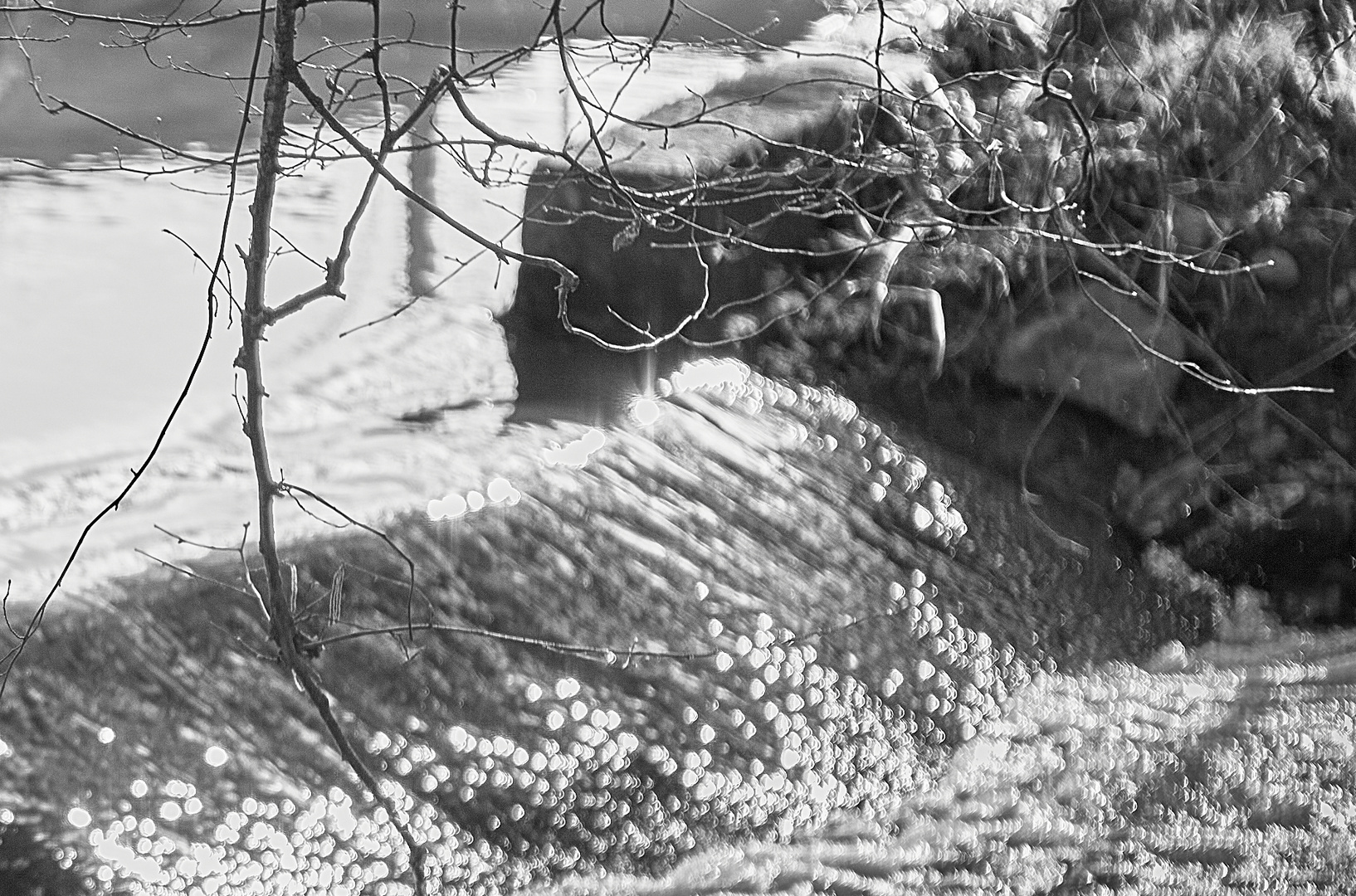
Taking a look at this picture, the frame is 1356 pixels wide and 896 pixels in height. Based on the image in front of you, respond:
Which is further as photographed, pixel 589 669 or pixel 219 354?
pixel 219 354

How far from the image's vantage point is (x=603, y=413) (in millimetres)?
3002

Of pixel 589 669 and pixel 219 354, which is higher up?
pixel 219 354

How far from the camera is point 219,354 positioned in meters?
3.24

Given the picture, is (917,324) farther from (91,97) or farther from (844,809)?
(91,97)

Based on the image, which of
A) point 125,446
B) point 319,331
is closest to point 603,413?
point 319,331

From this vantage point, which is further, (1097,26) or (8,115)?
(8,115)

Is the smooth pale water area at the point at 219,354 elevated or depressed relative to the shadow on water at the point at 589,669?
elevated

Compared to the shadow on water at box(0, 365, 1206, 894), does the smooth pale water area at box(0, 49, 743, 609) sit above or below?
above

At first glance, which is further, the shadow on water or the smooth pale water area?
the smooth pale water area

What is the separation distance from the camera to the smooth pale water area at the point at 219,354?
2.64 meters

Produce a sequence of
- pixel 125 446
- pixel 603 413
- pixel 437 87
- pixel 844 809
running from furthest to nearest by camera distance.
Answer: pixel 603 413, pixel 125 446, pixel 844 809, pixel 437 87

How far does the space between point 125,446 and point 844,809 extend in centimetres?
160

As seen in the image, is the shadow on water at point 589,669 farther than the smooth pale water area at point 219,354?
No

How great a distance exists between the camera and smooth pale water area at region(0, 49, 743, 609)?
8.68 feet
